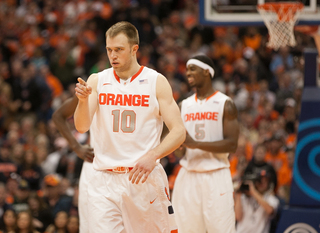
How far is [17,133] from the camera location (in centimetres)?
1332

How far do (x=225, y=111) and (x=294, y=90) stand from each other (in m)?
6.83

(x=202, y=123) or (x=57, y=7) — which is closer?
(x=202, y=123)

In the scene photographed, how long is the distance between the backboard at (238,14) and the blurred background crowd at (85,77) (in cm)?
219

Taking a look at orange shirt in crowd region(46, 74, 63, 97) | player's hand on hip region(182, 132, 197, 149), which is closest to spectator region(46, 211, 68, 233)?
player's hand on hip region(182, 132, 197, 149)

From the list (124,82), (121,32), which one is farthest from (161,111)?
(121,32)

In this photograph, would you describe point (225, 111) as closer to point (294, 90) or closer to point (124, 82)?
point (124, 82)

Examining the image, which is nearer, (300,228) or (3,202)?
(300,228)

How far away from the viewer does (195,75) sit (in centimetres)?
702

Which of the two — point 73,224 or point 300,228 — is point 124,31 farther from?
point 73,224

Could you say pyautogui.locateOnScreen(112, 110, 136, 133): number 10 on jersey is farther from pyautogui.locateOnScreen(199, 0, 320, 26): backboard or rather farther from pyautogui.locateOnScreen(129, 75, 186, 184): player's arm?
pyautogui.locateOnScreen(199, 0, 320, 26): backboard

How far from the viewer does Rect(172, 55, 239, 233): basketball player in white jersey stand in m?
6.52

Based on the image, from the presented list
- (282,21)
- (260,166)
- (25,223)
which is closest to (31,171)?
(25,223)

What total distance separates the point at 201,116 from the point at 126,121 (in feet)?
7.11

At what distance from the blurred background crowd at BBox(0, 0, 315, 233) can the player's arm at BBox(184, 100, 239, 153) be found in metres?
2.29
